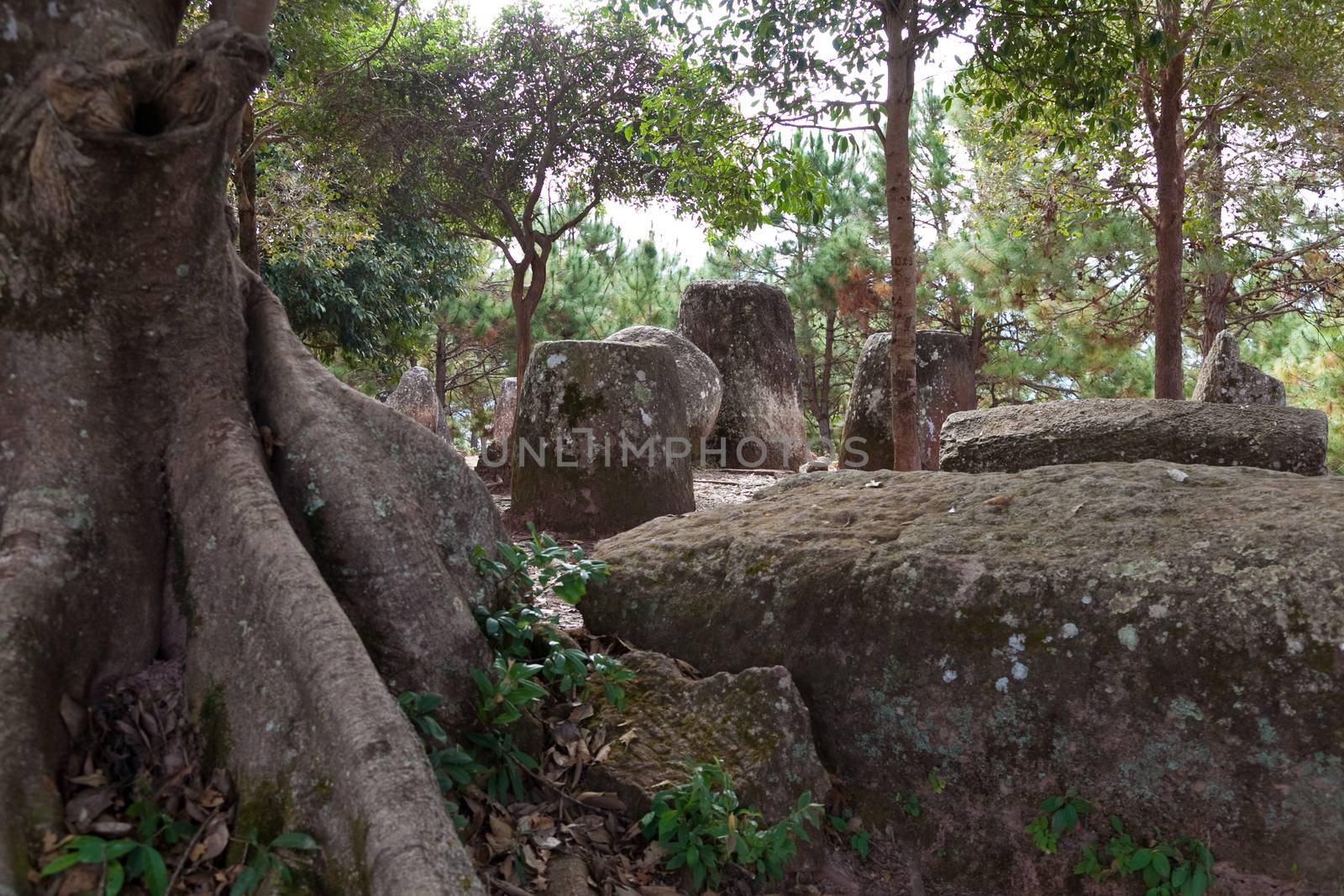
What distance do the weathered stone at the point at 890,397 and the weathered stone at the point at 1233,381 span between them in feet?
7.89

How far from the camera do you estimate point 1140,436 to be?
603 centimetres

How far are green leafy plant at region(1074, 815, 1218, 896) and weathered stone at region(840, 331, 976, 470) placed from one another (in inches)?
283

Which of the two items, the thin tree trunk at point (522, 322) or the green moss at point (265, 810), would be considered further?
the thin tree trunk at point (522, 322)

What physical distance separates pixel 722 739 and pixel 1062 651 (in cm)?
97

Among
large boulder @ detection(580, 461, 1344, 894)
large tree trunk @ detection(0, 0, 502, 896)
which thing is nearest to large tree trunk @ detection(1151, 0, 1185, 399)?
large boulder @ detection(580, 461, 1344, 894)

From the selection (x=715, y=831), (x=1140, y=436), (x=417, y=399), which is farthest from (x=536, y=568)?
(x=417, y=399)

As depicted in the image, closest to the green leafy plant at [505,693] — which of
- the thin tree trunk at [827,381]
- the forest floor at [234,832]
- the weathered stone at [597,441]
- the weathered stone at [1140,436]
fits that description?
the forest floor at [234,832]

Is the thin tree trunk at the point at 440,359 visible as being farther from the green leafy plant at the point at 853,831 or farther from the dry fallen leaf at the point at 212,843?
the dry fallen leaf at the point at 212,843

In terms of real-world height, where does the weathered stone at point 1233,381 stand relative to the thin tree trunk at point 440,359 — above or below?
below

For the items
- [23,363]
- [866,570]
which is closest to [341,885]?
[23,363]

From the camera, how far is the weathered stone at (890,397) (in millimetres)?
9812

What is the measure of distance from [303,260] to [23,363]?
12.5 metres

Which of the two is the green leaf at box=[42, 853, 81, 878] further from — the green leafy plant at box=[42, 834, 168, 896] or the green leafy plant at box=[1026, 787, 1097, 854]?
the green leafy plant at box=[1026, 787, 1097, 854]

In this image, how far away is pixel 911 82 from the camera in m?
7.37
